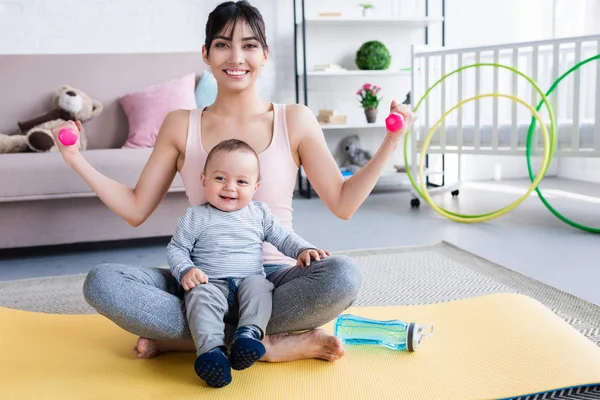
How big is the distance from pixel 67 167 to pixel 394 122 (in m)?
1.72

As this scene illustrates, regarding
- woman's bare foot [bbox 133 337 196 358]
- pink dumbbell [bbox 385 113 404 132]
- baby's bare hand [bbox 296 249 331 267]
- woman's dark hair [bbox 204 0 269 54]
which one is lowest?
woman's bare foot [bbox 133 337 196 358]

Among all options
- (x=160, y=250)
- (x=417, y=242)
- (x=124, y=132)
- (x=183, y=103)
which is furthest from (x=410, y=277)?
(x=124, y=132)

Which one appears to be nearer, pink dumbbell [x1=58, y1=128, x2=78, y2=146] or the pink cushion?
pink dumbbell [x1=58, y1=128, x2=78, y2=146]

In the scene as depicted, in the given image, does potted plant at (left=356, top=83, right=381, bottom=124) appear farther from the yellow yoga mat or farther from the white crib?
the yellow yoga mat

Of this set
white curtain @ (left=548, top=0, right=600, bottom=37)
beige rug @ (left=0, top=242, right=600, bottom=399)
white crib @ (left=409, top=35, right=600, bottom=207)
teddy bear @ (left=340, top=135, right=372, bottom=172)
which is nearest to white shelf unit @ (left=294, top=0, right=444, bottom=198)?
teddy bear @ (left=340, top=135, right=372, bottom=172)

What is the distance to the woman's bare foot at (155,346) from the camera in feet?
4.41

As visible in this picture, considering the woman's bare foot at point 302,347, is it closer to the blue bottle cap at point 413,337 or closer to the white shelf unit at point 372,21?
the blue bottle cap at point 413,337

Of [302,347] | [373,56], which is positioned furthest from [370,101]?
[302,347]

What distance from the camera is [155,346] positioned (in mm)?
1358

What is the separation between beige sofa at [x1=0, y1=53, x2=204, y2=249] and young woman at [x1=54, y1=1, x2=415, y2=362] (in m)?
1.04

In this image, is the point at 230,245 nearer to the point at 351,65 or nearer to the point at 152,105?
the point at 152,105

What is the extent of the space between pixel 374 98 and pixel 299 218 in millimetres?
1258

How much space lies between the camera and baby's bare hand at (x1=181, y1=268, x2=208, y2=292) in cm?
124

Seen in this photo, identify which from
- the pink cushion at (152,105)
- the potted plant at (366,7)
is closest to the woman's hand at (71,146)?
the pink cushion at (152,105)
